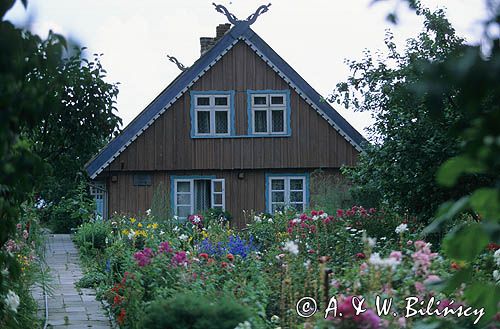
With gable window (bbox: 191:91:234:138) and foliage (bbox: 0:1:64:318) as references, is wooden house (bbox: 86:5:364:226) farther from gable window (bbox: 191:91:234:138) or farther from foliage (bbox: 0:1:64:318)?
foliage (bbox: 0:1:64:318)

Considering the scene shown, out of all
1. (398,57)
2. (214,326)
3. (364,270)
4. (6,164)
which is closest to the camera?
(6,164)

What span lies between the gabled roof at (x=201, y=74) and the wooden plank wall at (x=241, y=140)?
9.2 inches

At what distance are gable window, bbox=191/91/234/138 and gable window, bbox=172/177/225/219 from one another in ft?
4.30

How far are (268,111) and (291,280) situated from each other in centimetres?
1643

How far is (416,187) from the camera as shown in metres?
12.2

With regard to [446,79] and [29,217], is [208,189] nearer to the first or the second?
[29,217]

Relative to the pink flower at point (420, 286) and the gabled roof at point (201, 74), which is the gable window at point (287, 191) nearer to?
the gabled roof at point (201, 74)

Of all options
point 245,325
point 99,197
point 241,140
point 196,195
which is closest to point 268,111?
point 241,140

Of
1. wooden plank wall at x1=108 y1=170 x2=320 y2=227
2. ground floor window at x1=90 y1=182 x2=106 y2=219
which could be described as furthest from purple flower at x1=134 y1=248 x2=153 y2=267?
wooden plank wall at x1=108 y1=170 x2=320 y2=227

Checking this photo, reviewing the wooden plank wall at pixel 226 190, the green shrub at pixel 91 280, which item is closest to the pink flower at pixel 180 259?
the green shrub at pixel 91 280

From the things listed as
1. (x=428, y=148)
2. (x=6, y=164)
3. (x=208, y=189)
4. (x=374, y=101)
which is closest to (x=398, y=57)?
(x=374, y=101)

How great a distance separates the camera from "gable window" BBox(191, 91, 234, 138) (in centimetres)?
2317

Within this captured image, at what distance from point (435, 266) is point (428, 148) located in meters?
6.15

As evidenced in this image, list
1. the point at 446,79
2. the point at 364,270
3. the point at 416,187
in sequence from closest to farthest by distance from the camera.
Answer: the point at 446,79
the point at 364,270
the point at 416,187
